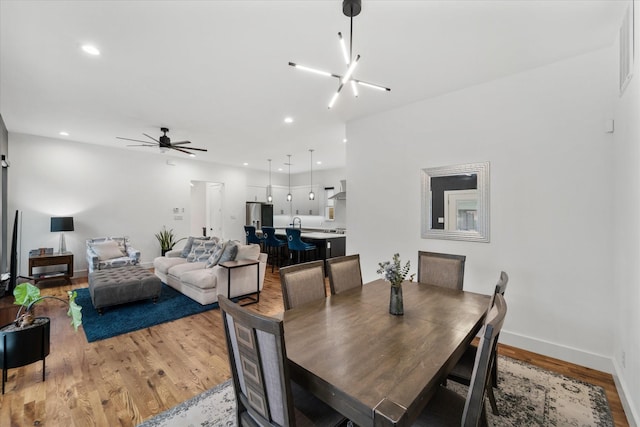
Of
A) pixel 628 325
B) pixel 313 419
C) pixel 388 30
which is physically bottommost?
pixel 313 419

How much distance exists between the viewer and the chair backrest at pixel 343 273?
2400 millimetres

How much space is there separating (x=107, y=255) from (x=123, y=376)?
13.0 ft

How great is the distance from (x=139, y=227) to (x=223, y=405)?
242 inches

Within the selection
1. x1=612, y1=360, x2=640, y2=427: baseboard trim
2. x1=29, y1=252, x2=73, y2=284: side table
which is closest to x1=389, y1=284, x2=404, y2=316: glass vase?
x1=612, y1=360, x2=640, y2=427: baseboard trim

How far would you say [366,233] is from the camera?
4125mm

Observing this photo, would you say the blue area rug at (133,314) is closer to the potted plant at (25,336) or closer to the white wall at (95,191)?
the potted plant at (25,336)

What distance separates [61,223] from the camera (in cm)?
534

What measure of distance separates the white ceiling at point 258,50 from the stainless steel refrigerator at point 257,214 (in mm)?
5068

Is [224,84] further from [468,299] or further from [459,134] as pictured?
[468,299]

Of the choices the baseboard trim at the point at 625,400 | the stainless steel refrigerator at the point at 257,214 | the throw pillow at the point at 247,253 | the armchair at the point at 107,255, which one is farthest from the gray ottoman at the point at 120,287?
the baseboard trim at the point at 625,400

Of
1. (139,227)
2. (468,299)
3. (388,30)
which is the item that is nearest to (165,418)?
(468,299)

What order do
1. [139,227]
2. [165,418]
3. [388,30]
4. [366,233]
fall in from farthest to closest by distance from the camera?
[139,227] < [366,233] < [388,30] < [165,418]

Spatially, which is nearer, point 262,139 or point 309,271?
point 309,271

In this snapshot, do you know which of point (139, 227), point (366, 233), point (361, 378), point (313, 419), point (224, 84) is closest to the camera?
point (361, 378)
